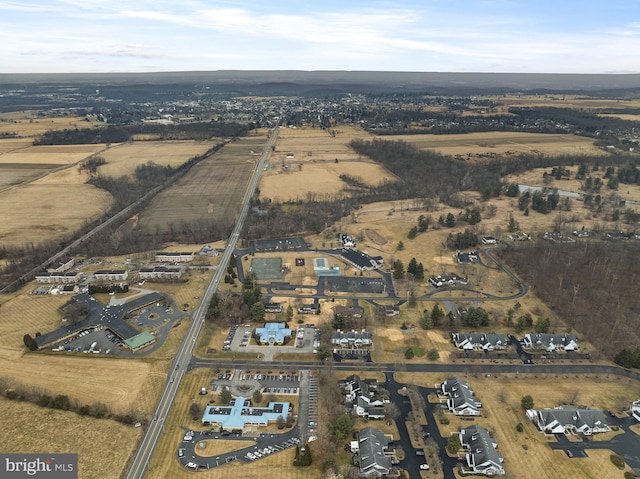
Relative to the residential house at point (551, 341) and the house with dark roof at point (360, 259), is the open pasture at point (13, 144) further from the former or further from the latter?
the residential house at point (551, 341)

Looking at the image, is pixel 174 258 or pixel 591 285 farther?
pixel 174 258

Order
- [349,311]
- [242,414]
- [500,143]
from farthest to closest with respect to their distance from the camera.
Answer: [500,143]
[349,311]
[242,414]

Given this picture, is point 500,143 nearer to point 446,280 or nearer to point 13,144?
point 446,280

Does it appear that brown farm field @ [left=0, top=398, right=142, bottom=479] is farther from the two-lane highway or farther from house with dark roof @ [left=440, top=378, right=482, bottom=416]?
house with dark roof @ [left=440, top=378, right=482, bottom=416]

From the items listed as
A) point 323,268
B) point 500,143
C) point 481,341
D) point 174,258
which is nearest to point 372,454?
point 481,341

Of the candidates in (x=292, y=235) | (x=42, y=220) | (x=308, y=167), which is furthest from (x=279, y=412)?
(x=308, y=167)

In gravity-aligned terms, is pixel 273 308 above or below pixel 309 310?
above
